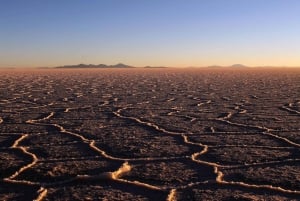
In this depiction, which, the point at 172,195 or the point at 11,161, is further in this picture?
the point at 11,161

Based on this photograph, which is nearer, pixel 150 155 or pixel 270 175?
pixel 270 175

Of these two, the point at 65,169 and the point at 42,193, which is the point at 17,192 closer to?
the point at 42,193

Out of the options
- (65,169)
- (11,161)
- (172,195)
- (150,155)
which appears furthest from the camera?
(150,155)

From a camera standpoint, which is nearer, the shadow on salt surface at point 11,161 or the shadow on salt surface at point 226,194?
the shadow on salt surface at point 226,194

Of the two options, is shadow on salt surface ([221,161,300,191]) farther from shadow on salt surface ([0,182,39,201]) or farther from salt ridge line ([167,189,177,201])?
shadow on salt surface ([0,182,39,201])

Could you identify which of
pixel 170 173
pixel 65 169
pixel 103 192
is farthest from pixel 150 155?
pixel 103 192

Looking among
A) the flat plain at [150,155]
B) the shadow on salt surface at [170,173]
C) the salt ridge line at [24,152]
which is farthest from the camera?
the salt ridge line at [24,152]

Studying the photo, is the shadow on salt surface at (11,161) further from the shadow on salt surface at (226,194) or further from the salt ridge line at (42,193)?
the shadow on salt surface at (226,194)

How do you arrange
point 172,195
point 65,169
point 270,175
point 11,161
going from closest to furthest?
1. point 172,195
2. point 270,175
3. point 65,169
4. point 11,161

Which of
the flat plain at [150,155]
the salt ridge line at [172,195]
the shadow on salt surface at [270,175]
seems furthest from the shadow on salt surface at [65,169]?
the shadow on salt surface at [270,175]

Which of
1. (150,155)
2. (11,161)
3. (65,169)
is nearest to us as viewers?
(65,169)

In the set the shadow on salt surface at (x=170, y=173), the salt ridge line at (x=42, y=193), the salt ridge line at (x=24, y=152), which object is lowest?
the salt ridge line at (x=24, y=152)

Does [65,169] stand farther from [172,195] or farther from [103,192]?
[172,195]

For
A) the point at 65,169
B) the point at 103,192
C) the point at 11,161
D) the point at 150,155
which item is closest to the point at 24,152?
the point at 11,161
